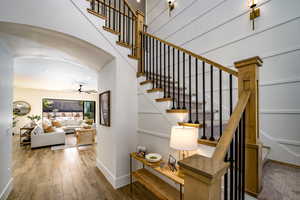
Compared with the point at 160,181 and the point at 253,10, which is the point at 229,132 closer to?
the point at 160,181

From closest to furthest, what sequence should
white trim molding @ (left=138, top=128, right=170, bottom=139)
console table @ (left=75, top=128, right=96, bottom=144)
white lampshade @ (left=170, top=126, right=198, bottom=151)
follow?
1. white lampshade @ (left=170, top=126, right=198, bottom=151)
2. white trim molding @ (left=138, top=128, right=170, bottom=139)
3. console table @ (left=75, top=128, right=96, bottom=144)

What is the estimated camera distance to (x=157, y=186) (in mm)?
1995

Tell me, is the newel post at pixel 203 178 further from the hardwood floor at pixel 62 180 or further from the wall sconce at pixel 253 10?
the wall sconce at pixel 253 10

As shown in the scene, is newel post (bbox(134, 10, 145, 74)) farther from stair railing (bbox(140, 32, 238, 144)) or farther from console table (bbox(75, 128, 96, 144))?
console table (bbox(75, 128, 96, 144))

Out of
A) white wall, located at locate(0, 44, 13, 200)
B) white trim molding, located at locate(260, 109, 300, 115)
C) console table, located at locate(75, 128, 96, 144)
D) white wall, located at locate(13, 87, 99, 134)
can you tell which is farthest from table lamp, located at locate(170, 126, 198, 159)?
white wall, located at locate(13, 87, 99, 134)

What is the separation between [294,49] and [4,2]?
3.60m

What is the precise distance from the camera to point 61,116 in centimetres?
854

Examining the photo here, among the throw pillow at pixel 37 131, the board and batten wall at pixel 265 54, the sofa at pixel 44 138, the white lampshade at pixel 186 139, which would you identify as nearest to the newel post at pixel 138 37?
the board and batten wall at pixel 265 54

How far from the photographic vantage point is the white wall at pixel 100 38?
1.65 metres

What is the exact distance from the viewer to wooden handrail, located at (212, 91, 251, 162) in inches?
28.0

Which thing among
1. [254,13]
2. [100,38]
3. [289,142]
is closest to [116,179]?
[100,38]

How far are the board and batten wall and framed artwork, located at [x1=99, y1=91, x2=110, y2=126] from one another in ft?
2.17

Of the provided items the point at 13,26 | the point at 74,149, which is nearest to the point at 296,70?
the point at 13,26

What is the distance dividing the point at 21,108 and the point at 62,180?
7.21 meters
